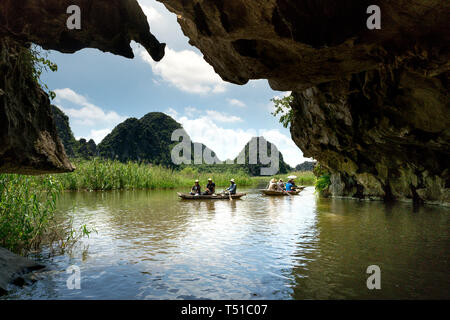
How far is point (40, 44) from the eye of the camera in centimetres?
450

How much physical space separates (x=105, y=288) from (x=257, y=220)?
658cm

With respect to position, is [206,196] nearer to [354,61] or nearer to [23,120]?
[354,61]

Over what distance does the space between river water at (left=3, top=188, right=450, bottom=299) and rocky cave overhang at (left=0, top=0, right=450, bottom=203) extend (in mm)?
3476

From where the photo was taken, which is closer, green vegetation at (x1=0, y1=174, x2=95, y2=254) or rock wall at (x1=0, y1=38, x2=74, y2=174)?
rock wall at (x1=0, y1=38, x2=74, y2=174)

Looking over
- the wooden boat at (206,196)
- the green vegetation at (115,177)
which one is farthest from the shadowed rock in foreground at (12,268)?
the green vegetation at (115,177)

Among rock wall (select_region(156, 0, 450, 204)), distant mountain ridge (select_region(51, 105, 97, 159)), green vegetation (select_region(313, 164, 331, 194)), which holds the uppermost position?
distant mountain ridge (select_region(51, 105, 97, 159))

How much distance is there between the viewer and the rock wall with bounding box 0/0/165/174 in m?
3.99

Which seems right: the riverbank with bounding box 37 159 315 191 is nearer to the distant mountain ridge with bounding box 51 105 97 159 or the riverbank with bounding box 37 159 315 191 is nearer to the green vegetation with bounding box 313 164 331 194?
the green vegetation with bounding box 313 164 331 194

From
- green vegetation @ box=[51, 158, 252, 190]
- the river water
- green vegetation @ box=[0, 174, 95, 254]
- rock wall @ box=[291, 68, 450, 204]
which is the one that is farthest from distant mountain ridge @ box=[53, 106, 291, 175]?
the river water

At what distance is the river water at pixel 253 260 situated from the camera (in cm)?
411

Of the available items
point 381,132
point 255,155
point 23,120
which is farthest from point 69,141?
point 23,120

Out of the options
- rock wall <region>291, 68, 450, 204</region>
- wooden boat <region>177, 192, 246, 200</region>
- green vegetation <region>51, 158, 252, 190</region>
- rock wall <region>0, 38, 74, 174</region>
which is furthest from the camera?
green vegetation <region>51, 158, 252, 190</region>

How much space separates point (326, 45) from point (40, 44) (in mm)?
4316

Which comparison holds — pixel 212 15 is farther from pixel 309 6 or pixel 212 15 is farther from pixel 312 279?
pixel 312 279
